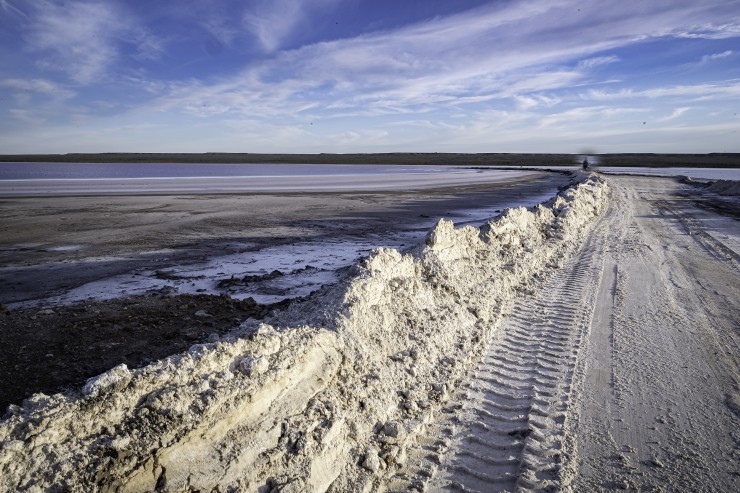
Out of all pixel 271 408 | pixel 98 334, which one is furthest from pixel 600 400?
pixel 98 334

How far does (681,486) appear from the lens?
2984 millimetres

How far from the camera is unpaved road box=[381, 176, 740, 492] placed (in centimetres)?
311

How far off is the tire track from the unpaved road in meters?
0.01

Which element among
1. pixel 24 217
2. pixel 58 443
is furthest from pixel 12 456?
pixel 24 217

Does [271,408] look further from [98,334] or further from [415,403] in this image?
[98,334]

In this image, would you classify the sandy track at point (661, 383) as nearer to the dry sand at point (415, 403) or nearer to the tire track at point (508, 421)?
the dry sand at point (415, 403)

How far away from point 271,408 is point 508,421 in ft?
6.32

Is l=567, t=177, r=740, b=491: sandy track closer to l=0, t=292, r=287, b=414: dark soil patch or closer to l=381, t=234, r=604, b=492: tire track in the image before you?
l=381, t=234, r=604, b=492: tire track

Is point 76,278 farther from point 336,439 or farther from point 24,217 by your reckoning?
point 24,217

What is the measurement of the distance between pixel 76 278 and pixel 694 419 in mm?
8872

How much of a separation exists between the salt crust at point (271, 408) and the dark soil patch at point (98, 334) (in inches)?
43.5

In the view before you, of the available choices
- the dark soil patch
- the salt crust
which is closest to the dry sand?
the salt crust

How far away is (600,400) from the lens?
397 centimetres

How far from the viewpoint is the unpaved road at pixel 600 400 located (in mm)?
3113
